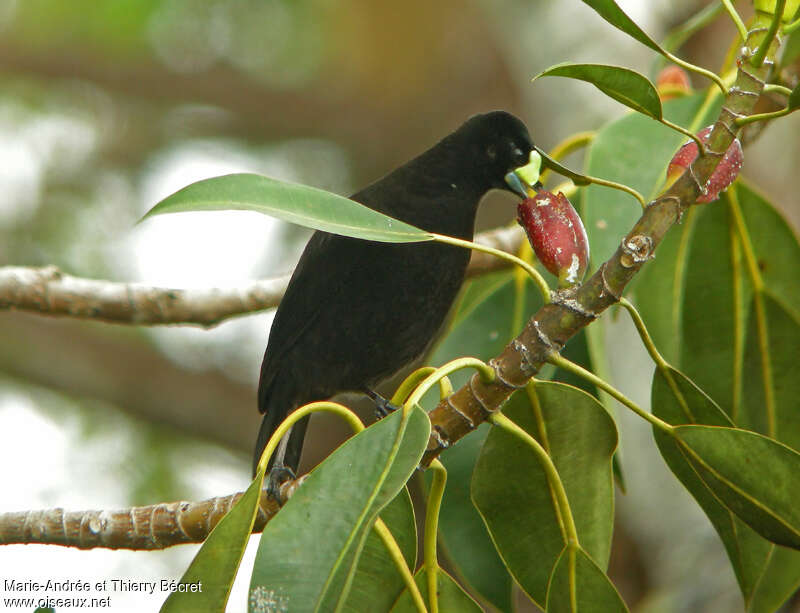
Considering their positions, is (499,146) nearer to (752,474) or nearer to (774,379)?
(774,379)

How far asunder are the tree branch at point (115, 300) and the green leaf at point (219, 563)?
1.15 m

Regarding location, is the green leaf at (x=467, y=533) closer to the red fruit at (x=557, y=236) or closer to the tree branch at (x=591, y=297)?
the tree branch at (x=591, y=297)

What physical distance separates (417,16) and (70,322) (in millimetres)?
2961

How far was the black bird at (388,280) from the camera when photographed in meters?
2.27

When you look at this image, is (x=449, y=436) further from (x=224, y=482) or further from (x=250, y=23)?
(x=250, y=23)

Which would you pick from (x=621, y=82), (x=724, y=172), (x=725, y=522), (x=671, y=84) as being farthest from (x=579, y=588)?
(x=671, y=84)

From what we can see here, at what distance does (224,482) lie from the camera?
5504mm

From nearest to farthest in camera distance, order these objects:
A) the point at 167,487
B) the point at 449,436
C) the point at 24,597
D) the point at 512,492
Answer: the point at 449,436 → the point at 512,492 → the point at 24,597 → the point at 167,487

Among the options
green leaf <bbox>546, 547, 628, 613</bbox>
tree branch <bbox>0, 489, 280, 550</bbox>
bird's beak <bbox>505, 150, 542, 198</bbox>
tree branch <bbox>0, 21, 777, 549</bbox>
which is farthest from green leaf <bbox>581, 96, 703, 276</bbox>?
tree branch <bbox>0, 489, 280, 550</bbox>

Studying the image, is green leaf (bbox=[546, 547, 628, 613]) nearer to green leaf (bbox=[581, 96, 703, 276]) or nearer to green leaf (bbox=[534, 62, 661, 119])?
green leaf (bbox=[581, 96, 703, 276])

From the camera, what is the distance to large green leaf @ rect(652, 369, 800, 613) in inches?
63.9

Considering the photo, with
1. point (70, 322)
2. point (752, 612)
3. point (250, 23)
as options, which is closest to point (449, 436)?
point (752, 612)

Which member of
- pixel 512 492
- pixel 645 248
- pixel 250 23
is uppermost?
pixel 250 23

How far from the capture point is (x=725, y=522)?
1686mm
